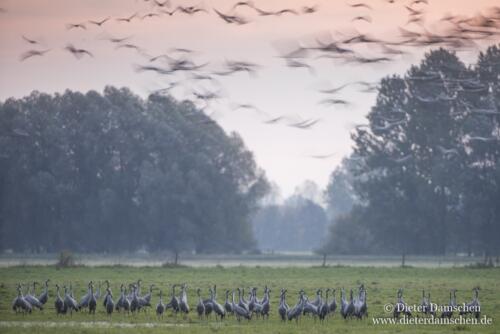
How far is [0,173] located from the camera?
110 meters

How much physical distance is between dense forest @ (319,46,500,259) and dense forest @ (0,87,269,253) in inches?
515

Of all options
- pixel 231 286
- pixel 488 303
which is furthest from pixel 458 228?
pixel 488 303

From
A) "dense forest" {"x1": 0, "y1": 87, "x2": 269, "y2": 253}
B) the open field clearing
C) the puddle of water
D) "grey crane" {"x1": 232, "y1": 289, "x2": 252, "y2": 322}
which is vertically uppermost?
"dense forest" {"x1": 0, "y1": 87, "x2": 269, "y2": 253}

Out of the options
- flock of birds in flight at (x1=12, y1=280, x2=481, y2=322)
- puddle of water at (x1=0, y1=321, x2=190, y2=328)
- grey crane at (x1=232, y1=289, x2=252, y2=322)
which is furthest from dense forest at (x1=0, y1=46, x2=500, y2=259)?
puddle of water at (x1=0, y1=321, x2=190, y2=328)

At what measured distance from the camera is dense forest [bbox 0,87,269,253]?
357ft

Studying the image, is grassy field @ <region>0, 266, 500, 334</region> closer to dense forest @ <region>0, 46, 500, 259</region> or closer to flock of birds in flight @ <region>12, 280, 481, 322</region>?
flock of birds in flight @ <region>12, 280, 481, 322</region>

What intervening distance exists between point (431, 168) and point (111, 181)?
103 ft

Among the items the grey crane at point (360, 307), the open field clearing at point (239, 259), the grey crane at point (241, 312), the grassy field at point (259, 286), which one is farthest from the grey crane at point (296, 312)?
the open field clearing at point (239, 259)

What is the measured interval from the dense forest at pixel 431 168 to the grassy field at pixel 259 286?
33596 mm

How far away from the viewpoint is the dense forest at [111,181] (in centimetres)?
10894

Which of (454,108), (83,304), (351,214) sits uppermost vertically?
(454,108)

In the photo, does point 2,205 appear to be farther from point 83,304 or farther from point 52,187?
point 83,304

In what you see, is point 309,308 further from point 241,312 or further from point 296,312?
point 241,312

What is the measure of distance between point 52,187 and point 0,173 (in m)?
5.72
